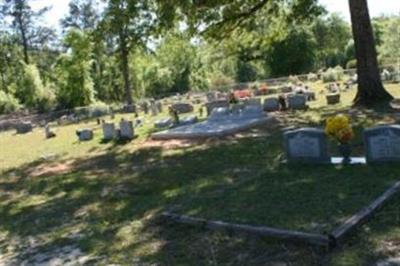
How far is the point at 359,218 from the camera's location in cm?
700

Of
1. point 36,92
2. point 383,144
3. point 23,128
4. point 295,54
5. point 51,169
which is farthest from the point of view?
point 295,54

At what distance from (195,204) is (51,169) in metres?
7.93

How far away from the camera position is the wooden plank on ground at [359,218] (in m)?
6.60

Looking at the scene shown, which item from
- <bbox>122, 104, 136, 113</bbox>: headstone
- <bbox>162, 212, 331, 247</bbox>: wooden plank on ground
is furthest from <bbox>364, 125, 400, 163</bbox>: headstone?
<bbox>122, 104, 136, 113</bbox>: headstone

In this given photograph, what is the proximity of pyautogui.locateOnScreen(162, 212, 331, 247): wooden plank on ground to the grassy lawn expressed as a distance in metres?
0.12

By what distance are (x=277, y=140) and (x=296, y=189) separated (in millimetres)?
5931

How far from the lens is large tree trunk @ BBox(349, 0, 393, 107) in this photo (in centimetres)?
1920

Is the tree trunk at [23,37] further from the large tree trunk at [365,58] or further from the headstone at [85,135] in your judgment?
the large tree trunk at [365,58]

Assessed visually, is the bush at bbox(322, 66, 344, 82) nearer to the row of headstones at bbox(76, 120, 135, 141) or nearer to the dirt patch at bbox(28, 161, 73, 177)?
the row of headstones at bbox(76, 120, 135, 141)

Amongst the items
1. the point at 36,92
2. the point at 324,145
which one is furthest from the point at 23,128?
the point at 324,145

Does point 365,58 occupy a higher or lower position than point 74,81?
lower

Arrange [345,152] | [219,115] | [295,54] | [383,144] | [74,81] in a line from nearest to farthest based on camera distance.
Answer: [383,144] → [345,152] → [219,115] → [74,81] → [295,54]

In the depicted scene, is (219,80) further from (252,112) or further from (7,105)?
(252,112)

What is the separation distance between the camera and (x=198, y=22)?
2275 centimetres
